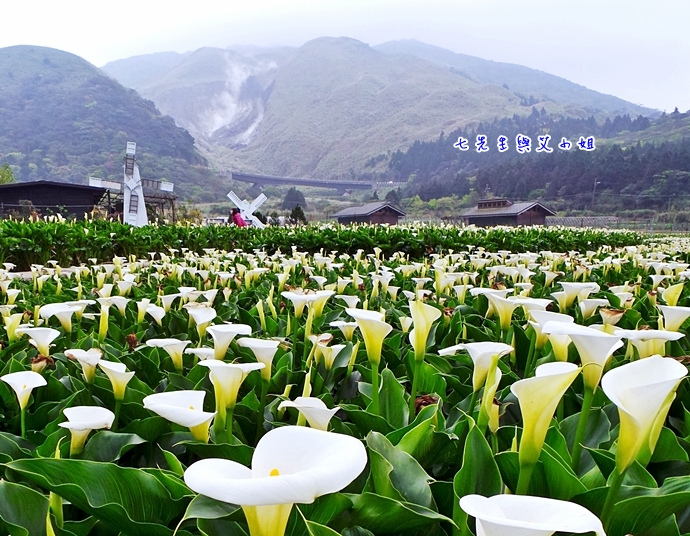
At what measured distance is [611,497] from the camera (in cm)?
71

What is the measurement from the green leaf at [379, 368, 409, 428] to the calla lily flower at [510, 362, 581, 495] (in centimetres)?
43

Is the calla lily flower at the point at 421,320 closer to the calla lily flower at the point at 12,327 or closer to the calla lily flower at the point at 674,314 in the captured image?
the calla lily flower at the point at 674,314

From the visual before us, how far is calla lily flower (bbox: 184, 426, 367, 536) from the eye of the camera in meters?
0.47

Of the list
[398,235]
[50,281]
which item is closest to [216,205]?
[398,235]

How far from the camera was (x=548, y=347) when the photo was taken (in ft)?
5.21

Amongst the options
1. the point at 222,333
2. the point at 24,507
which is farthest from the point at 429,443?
the point at 24,507

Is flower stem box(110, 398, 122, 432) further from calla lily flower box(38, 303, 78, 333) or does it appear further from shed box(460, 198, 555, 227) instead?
shed box(460, 198, 555, 227)

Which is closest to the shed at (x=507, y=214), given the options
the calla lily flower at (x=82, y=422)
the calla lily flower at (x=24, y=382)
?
the calla lily flower at (x=24, y=382)

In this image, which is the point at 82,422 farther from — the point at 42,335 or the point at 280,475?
the point at 42,335

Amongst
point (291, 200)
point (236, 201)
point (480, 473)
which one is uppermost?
point (480, 473)

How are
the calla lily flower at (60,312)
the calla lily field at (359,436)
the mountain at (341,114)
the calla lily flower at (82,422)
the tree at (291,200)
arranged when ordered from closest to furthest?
the calla lily field at (359,436) → the calla lily flower at (82,422) → the calla lily flower at (60,312) → the tree at (291,200) → the mountain at (341,114)

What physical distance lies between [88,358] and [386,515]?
83 centimetres

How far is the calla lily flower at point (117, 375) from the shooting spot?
1.09 meters

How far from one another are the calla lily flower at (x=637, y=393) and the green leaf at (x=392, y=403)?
0.54 metres
